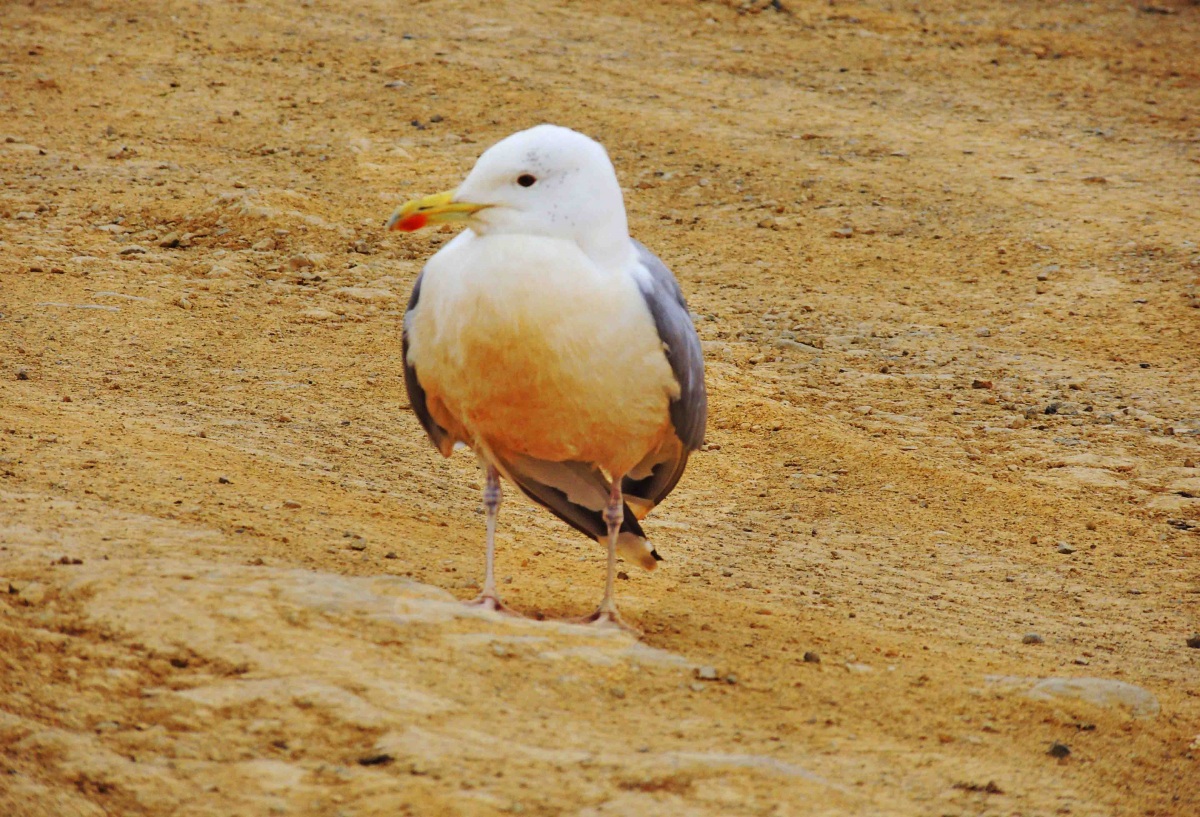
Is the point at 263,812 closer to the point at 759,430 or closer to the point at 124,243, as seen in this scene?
the point at 759,430

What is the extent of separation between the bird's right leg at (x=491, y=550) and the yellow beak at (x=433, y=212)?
3.19 feet

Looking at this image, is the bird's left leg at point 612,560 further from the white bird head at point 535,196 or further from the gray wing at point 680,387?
the white bird head at point 535,196

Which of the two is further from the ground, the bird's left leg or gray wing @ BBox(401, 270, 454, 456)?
gray wing @ BBox(401, 270, 454, 456)

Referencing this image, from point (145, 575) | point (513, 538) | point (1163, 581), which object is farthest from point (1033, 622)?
A: point (145, 575)

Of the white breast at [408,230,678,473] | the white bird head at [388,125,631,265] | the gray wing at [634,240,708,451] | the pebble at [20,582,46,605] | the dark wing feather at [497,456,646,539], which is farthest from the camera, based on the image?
the dark wing feather at [497,456,646,539]

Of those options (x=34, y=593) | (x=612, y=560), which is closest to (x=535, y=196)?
(x=612, y=560)

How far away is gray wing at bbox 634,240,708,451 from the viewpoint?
4.41 metres

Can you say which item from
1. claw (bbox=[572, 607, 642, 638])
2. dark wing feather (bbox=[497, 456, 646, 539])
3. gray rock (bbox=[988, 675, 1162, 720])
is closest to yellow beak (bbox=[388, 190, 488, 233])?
dark wing feather (bbox=[497, 456, 646, 539])

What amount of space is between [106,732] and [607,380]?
1.74 m

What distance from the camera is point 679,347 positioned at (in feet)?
14.8

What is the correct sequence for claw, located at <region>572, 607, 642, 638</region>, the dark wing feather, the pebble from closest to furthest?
1. the pebble
2. claw, located at <region>572, 607, 642, 638</region>
3. the dark wing feather

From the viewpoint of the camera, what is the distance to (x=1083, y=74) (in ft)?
44.3

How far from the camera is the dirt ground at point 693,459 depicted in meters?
3.66

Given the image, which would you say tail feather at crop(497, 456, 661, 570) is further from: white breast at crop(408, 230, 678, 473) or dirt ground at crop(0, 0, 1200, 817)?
white breast at crop(408, 230, 678, 473)
